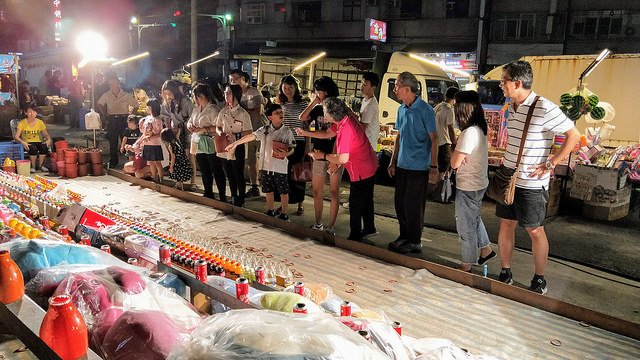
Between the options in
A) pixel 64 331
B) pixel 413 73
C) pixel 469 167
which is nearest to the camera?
pixel 64 331

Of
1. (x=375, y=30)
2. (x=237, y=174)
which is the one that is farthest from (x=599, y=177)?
(x=375, y=30)

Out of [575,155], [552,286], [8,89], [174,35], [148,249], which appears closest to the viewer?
[148,249]

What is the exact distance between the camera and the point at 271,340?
1.80 metres

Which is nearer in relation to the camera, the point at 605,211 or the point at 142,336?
the point at 142,336

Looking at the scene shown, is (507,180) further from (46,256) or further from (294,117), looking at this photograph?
(46,256)

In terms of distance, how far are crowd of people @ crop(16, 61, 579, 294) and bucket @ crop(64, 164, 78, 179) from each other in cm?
118

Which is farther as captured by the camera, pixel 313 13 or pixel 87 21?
pixel 313 13

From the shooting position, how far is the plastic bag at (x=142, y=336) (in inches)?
83.3

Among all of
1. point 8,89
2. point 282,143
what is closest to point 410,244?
point 282,143

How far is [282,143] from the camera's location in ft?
23.0

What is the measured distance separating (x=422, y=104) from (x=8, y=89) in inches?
496

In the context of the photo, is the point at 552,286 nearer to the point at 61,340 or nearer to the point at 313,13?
the point at 61,340

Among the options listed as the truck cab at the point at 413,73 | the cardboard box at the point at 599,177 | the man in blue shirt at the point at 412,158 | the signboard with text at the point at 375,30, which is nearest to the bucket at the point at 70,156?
the man in blue shirt at the point at 412,158

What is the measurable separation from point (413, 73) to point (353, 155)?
340 inches
